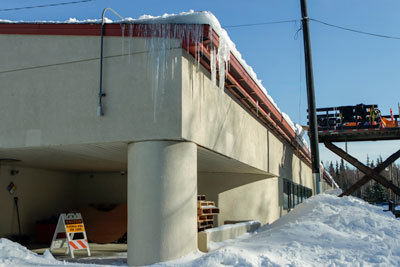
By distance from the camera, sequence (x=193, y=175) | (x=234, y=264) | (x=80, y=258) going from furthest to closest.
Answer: (x=80, y=258) → (x=193, y=175) → (x=234, y=264)

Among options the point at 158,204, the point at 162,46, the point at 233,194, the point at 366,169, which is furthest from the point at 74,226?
the point at 366,169

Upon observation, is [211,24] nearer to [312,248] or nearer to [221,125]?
[221,125]

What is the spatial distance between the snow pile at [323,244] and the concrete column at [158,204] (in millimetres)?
609

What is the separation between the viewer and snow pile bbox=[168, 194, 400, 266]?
7.11 metres

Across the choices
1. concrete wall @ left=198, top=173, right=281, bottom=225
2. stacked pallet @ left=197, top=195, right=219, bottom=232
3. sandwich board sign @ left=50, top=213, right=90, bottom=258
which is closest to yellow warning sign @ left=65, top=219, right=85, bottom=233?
sandwich board sign @ left=50, top=213, right=90, bottom=258

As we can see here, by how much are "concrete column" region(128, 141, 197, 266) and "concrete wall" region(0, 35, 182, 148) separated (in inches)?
14.5

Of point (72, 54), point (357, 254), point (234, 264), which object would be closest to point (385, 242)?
point (357, 254)

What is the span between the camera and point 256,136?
43.2ft

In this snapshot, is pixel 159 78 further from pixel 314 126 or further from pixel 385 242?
pixel 314 126

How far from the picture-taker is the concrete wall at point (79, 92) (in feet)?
25.8

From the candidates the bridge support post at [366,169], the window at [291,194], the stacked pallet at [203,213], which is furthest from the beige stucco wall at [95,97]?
the bridge support post at [366,169]

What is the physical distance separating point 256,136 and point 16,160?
7.01 metres

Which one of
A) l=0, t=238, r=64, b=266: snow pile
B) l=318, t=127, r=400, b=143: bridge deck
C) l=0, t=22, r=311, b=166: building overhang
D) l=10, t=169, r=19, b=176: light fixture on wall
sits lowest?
l=0, t=238, r=64, b=266: snow pile

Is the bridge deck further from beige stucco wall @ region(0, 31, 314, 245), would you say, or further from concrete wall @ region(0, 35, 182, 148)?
concrete wall @ region(0, 35, 182, 148)
